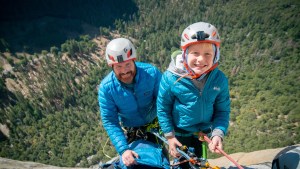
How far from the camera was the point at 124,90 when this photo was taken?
A: 467 cm

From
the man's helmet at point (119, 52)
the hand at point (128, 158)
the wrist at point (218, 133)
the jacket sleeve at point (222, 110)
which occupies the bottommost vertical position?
the hand at point (128, 158)

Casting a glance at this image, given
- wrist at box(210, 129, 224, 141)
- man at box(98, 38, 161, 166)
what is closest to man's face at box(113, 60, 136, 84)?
man at box(98, 38, 161, 166)

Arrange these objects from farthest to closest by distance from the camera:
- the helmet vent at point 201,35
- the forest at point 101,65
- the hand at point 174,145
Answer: the forest at point 101,65 → the hand at point 174,145 → the helmet vent at point 201,35

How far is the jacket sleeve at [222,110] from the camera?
4108 millimetres

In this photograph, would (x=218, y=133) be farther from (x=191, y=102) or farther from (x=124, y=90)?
(x=124, y=90)

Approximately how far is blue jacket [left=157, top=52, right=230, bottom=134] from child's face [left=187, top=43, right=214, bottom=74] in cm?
36

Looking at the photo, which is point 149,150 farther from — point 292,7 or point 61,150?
point 292,7

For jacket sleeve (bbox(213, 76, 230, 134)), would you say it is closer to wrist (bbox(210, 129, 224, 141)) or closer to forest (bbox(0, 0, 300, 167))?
wrist (bbox(210, 129, 224, 141))

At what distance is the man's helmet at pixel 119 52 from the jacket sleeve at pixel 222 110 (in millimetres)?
1835

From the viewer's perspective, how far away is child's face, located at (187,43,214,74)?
3.47m

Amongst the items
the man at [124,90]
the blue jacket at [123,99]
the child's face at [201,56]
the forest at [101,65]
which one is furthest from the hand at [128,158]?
the forest at [101,65]

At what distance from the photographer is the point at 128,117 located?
5.16m

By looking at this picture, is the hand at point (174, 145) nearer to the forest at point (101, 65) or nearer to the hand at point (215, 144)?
the hand at point (215, 144)

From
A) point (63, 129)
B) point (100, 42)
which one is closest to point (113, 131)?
point (63, 129)
